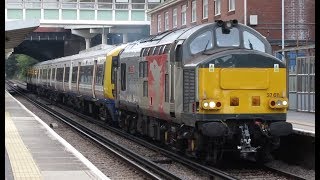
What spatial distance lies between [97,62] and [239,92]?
13.3 m

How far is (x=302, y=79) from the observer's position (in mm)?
20656

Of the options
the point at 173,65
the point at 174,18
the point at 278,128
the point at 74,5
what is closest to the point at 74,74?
the point at 174,18

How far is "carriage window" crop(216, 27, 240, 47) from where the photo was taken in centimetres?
1276

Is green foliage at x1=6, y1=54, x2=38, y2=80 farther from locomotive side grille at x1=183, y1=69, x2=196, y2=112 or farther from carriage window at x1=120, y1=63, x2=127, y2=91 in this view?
locomotive side grille at x1=183, y1=69, x2=196, y2=112

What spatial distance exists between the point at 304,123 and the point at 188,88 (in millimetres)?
5091

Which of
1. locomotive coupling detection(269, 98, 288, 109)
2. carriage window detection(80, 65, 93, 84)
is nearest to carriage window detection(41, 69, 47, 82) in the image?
carriage window detection(80, 65, 93, 84)

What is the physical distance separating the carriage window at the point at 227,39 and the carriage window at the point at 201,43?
0.63 feet

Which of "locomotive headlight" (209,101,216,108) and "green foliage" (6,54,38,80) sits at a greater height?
"green foliage" (6,54,38,80)

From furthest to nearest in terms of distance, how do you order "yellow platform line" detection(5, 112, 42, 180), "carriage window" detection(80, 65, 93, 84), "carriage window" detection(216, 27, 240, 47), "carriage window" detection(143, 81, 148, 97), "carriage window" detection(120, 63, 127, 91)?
"carriage window" detection(80, 65, 93, 84), "carriage window" detection(120, 63, 127, 91), "carriage window" detection(143, 81, 148, 97), "carriage window" detection(216, 27, 240, 47), "yellow platform line" detection(5, 112, 42, 180)

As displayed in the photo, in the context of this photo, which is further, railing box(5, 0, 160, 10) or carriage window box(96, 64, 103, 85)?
railing box(5, 0, 160, 10)

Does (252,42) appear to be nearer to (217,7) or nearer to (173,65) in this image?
(173,65)

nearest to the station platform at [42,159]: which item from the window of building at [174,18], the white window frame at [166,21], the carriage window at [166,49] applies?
the carriage window at [166,49]

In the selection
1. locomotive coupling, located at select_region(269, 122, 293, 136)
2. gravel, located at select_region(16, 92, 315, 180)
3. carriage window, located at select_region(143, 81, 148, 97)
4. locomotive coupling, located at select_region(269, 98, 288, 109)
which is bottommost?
gravel, located at select_region(16, 92, 315, 180)

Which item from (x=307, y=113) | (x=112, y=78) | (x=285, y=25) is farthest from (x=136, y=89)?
(x=285, y=25)
